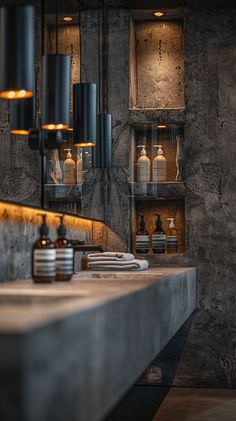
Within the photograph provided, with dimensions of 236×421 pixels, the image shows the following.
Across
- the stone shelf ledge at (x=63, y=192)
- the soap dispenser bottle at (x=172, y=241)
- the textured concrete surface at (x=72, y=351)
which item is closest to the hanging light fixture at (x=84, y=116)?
the stone shelf ledge at (x=63, y=192)

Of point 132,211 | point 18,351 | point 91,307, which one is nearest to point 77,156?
point 132,211

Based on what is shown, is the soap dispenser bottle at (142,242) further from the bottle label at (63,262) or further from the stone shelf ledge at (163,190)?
the bottle label at (63,262)

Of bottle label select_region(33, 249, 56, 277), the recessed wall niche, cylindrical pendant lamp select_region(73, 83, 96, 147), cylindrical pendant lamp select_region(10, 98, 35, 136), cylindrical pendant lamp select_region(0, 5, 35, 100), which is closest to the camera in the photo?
cylindrical pendant lamp select_region(0, 5, 35, 100)

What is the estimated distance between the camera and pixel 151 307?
2.79 metres

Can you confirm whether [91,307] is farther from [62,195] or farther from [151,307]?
[62,195]

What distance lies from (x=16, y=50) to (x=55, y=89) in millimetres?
776

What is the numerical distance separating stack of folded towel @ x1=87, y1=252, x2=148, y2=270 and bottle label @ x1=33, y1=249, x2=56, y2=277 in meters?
1.62

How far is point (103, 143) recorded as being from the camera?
4.81 m

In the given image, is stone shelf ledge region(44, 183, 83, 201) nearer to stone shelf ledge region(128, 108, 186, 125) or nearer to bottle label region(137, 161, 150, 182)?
bottle label region(137, 161, 150, 182)

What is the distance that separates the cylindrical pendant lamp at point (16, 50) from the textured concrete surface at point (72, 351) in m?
0.68

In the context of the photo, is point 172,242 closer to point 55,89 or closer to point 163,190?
point 163,190

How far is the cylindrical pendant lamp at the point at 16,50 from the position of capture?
2.35 m

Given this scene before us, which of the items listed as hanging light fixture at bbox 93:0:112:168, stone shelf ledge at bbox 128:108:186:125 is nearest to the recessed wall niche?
stone shelf ledge at bbox 128:108:186:125

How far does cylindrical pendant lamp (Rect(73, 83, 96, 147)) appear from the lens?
3.96 meters
